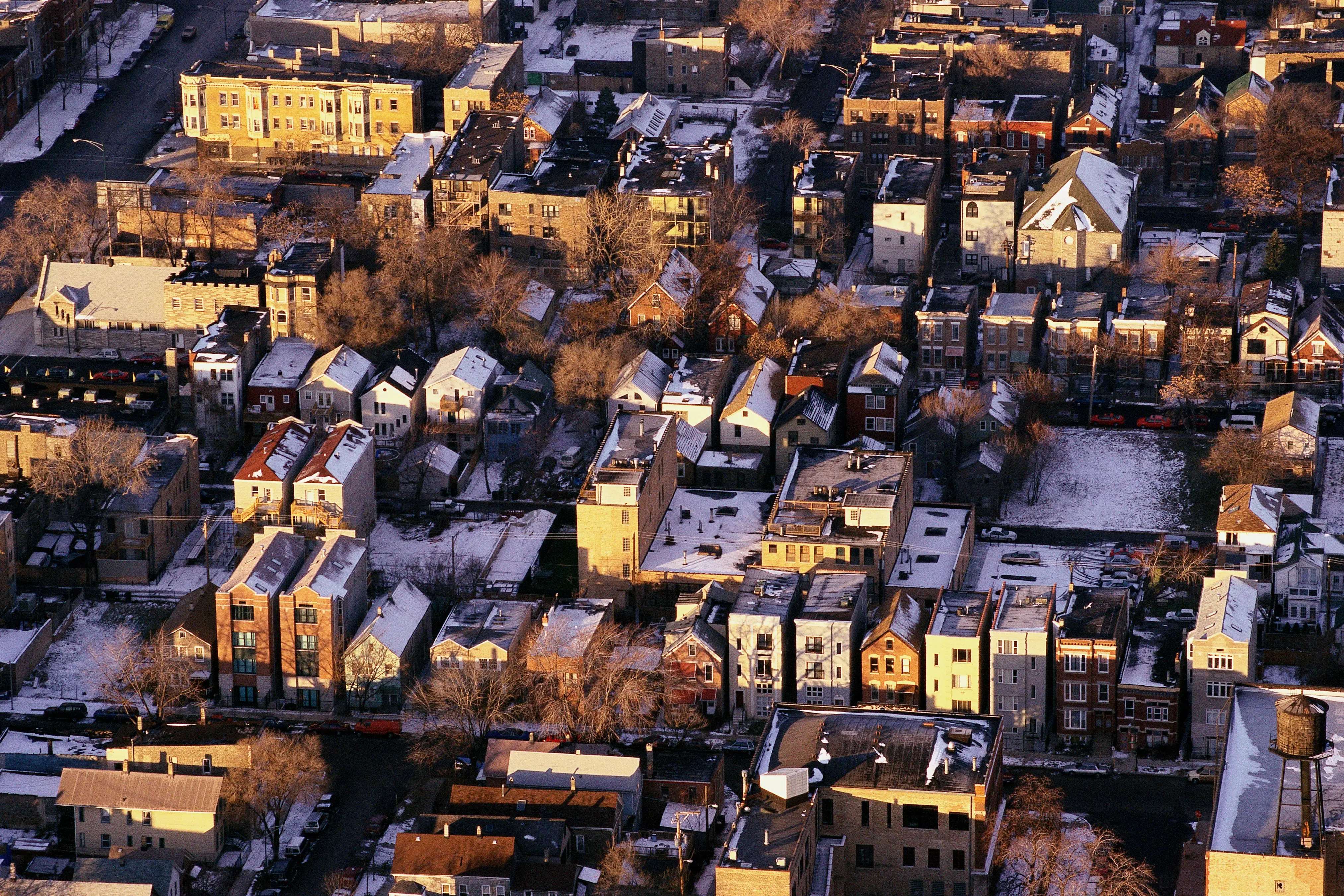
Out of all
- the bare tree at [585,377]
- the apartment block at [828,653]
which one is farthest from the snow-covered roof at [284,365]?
the apartment block at [828,653]

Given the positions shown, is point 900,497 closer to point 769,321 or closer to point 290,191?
point 769,321

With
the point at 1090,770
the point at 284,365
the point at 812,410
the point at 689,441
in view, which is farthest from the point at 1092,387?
the point at 284,365

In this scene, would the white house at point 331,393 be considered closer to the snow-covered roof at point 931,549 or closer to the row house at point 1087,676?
the snow-covered roof at point 931,549

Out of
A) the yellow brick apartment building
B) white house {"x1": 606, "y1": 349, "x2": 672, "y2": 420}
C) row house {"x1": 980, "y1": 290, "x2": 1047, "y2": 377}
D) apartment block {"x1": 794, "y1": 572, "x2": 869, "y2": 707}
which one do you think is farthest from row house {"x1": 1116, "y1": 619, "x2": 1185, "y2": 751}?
the yellow brick apartment building

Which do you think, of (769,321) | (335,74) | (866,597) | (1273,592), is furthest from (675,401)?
(335,74)

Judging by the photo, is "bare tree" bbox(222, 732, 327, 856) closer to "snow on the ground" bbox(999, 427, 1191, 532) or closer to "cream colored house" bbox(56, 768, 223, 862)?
"cream colored house" bbox(56, 768, 223, 862)
